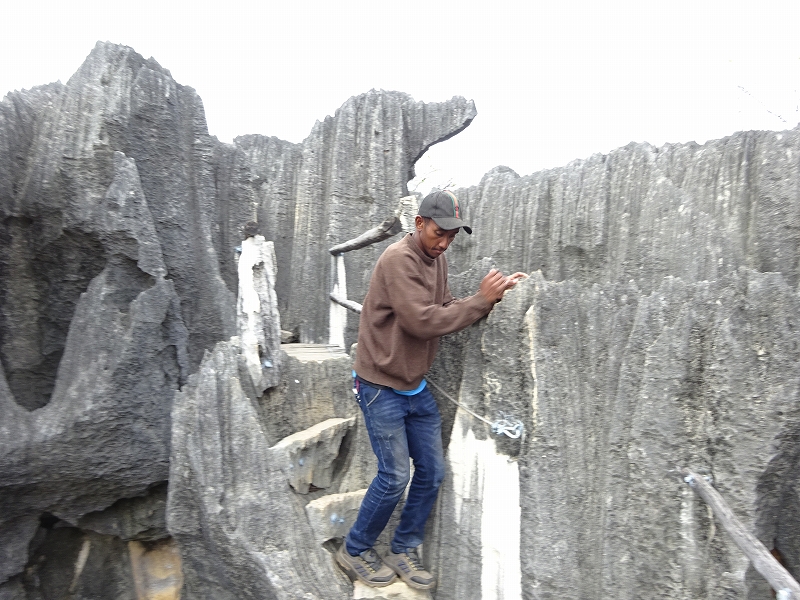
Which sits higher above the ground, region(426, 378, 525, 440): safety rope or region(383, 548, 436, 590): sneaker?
region(426, 378, 525, 440): safety rope

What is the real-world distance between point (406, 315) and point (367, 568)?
1.36 metres

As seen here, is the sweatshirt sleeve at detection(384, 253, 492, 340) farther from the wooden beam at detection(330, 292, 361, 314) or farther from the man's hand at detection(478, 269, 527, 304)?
the wooden beam at detection(330, 292, 361, 314)

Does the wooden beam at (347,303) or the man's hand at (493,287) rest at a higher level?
the man's hand at (493,287)

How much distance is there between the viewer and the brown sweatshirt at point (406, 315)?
270cm

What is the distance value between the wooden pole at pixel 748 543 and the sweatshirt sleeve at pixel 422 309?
105cm

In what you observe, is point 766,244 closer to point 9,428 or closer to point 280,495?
point 280,495

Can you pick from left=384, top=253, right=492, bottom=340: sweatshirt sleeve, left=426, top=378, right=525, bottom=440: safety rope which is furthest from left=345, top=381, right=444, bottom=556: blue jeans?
left=384, top=253, right=492, bottom=340: sweatshirt sleeve

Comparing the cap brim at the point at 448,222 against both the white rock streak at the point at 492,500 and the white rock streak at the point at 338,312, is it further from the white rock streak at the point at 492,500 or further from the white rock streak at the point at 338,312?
the white rock streak at the point at 338,312

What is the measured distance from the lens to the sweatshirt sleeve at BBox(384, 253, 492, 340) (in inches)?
106

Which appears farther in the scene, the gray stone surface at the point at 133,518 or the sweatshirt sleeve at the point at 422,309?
the gray stone surface at the point at 133,518

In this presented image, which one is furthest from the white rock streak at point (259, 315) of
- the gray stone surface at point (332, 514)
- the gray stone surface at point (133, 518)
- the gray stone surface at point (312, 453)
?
the gray stone surface at point (133, 518)

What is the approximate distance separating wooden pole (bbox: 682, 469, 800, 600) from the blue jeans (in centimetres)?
115

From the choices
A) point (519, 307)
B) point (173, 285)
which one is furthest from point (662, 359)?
point (173, 285)

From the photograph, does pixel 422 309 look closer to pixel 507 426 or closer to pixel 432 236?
pixel 432 236
